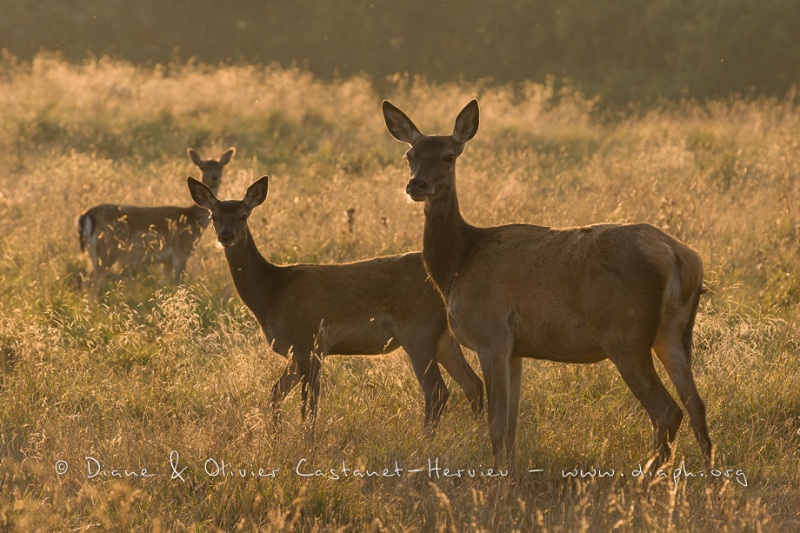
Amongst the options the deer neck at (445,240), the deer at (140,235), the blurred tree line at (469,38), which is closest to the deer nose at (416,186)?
the deer neck at (445,240)

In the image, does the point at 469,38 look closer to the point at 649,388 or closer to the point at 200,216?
the point at 200,216

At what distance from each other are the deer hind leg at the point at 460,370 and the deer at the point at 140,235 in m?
4.24

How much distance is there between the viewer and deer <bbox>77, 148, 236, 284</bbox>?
10.9 metres

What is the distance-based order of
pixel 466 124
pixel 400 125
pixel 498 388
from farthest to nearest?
pixel 400 125, pixel 466 124, pixel 498 388

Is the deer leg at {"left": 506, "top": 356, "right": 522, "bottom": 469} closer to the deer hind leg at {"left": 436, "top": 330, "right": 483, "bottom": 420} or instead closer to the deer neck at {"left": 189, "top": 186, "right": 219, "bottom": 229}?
the deer hind leg at {"left": 436, "top": 330, "right": 483, "bottom": 420}

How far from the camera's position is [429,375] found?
6.71m

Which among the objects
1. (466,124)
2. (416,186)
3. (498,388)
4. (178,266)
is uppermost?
(466,124)

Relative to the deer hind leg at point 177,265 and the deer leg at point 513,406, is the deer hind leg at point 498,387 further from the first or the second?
the deer hind leg at point 177,265

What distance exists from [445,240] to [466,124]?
2.63 ft

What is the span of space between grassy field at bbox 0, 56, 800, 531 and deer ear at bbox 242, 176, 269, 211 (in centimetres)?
95

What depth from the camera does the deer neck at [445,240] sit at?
6273mm

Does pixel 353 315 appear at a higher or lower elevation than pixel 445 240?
lower

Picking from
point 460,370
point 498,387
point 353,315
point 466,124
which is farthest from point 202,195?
point 498,387

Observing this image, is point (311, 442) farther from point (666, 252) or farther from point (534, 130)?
point (534, 130)
